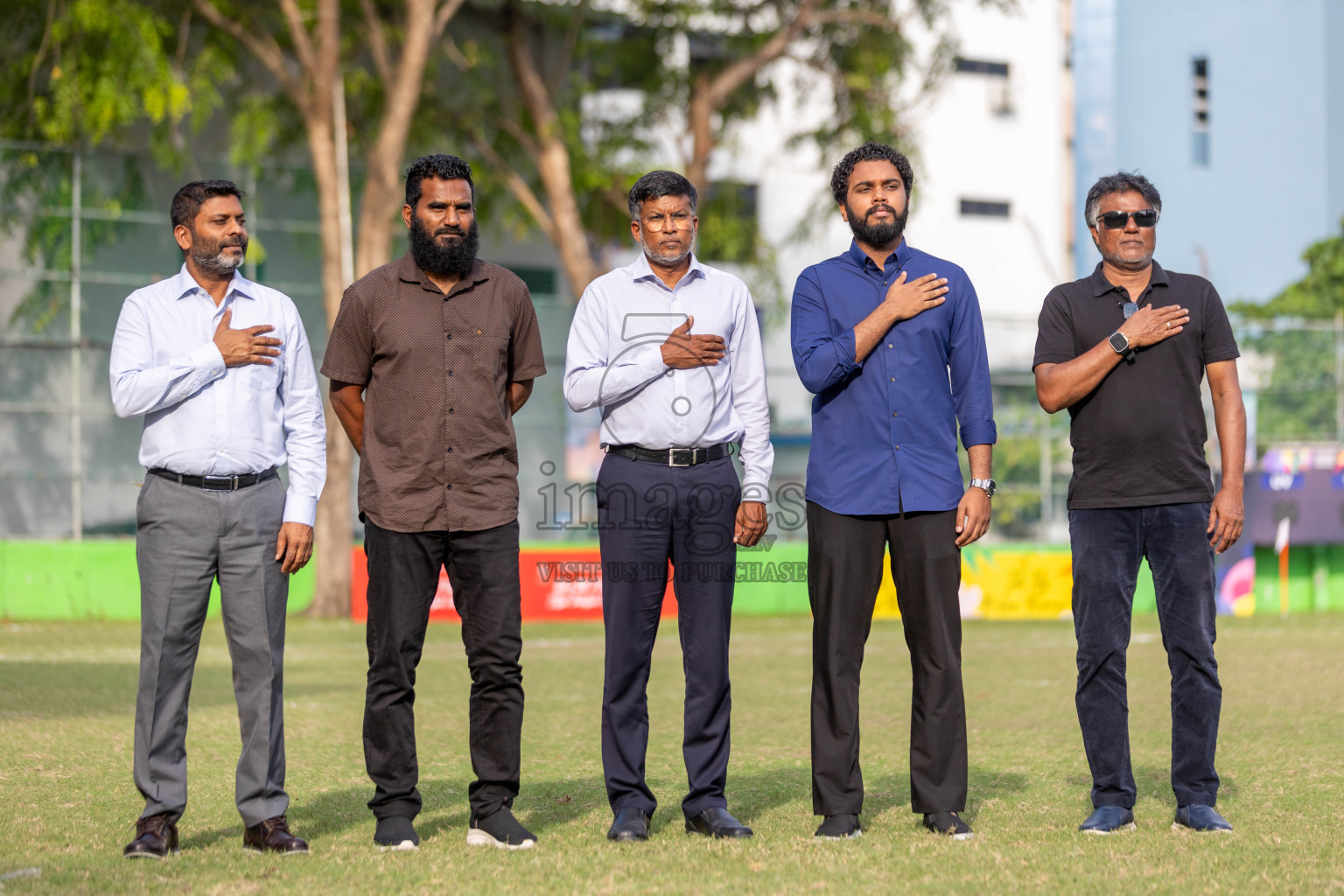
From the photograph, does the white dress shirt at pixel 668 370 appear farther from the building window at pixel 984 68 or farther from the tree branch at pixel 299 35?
the building window at pixel 984 68

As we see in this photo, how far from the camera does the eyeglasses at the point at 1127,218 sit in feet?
17.2

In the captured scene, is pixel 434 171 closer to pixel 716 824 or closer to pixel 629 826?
pixel 629 826

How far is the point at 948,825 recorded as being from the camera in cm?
499

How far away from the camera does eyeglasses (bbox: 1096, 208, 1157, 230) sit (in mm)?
5242

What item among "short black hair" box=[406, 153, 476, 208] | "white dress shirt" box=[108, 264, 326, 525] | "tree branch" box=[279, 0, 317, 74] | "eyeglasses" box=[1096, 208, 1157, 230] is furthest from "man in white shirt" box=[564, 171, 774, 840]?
"tree branch" box=[279, 0, 317, 74]

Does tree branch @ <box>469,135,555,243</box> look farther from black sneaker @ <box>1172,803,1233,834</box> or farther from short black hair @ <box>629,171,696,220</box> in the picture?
black sneaker @ <box>1172,803,1233,834</box>

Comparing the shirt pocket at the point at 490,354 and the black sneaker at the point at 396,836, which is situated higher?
the shirt pocket at the point at 490,354

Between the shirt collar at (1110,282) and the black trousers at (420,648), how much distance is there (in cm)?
226

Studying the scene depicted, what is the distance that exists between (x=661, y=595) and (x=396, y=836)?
120cm

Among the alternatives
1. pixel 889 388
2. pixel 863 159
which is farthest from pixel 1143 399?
pixel 863 159

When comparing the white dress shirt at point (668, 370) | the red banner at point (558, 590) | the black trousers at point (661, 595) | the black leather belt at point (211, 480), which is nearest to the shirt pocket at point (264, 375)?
the black leather belt at point (211, 480)

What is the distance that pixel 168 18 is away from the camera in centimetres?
1964

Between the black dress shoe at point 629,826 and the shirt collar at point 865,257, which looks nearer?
the black dress shoe at point 629,826

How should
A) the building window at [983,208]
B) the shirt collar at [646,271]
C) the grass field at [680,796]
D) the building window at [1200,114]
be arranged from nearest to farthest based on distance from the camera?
the grass field at [680,796] < the shirt collar at [646,271] < the building window at [1200,114] < the building window at [983,208]
